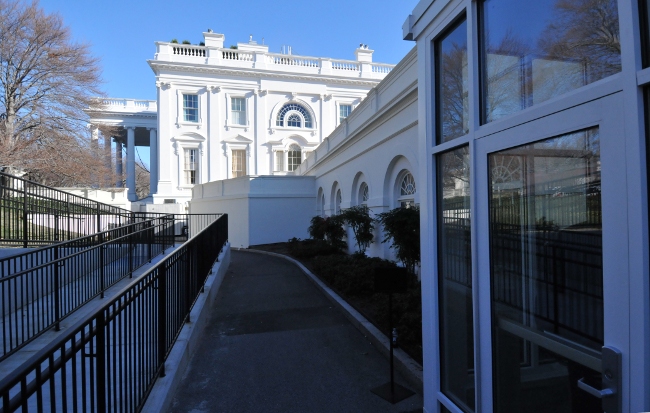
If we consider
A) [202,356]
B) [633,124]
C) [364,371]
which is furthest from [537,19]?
[202,356]

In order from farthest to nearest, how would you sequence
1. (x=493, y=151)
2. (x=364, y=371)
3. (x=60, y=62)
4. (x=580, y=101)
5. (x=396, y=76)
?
(x=60, y=62) < (x=396, y=76) < (x=364, y=371) < (x=493, y=151) < (x=580, y=101)

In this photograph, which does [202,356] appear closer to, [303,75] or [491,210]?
[491,210]

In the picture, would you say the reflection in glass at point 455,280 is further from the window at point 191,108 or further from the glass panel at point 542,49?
the window at point 191,108

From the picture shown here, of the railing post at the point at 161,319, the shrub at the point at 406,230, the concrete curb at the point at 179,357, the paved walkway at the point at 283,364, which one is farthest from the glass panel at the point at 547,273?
the shrub at the point at 406,230

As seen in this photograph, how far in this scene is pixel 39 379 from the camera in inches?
76.2

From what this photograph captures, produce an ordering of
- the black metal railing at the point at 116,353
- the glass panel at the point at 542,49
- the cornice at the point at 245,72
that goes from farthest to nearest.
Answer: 1. the cornice at the point at 245,72
2. the black metal railing at the point at 116,353
3. the glass panel at the point at 542,49

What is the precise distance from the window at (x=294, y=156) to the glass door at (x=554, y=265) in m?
30.3

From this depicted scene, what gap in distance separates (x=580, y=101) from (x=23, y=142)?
23.3 metres

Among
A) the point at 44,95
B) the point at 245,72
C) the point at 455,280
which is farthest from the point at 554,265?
the point at 245,72

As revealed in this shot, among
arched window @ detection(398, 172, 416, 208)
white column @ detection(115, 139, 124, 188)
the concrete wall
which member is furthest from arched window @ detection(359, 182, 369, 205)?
white column @ detection(115, 139, 124, 188)

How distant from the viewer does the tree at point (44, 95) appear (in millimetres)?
20281

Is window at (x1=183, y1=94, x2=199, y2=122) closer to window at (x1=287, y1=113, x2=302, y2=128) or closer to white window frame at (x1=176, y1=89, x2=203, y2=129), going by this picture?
white window frame at (x1=176, y1=89, x2=203, y2=129)

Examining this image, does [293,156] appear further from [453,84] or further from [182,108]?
[453,84]

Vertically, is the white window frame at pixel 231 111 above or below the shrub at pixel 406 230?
above
